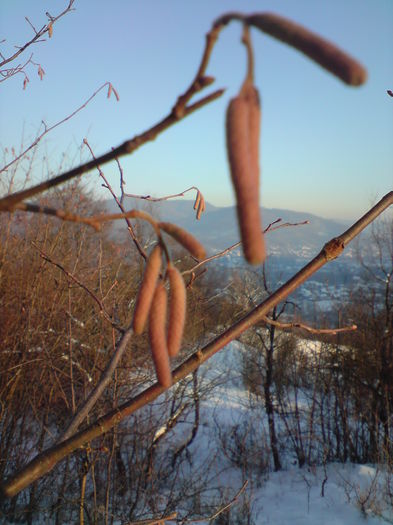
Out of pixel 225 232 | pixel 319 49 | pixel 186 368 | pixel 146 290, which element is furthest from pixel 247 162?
pixel 225 232

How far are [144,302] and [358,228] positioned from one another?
519 millimetres

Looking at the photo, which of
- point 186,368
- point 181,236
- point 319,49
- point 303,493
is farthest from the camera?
point 303,493

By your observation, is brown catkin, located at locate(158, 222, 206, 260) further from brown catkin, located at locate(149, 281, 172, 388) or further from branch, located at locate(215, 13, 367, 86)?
branch, located at locate(215, 13, 367, 86)

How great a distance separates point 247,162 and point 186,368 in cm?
52

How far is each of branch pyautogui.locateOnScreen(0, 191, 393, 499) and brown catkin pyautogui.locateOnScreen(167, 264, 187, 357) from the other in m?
0.15

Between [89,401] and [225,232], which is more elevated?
[225,232]

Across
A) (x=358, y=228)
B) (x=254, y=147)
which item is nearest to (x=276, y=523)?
(x=358, y=228)

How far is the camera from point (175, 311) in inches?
20.1

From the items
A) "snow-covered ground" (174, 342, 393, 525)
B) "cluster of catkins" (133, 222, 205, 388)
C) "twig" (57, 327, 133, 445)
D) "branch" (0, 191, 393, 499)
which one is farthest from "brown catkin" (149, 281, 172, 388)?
"snow-covered ground" (174, 342, 393, 525)

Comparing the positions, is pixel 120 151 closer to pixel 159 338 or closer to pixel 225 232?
pixel 159 338

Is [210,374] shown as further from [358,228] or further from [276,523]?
[358,228]

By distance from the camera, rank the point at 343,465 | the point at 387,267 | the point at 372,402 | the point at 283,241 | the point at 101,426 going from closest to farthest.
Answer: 1. the point at 101,426
2. the point at 343,465
3. the point at 372,402
4. the point at 387,267
5. the point at 283,241

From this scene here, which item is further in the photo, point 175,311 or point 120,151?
point 175,311

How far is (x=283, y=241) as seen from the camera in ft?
42.7
